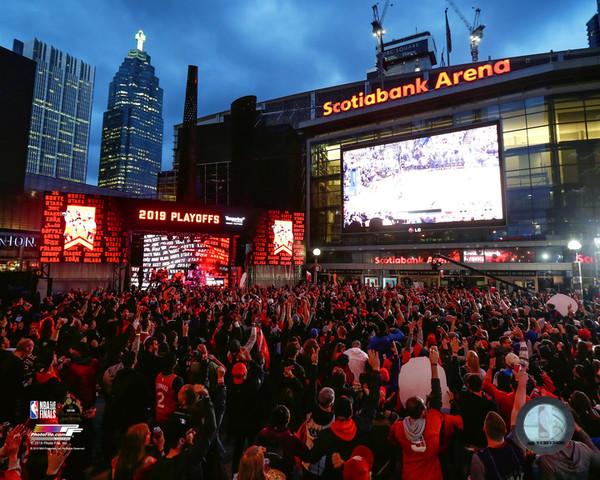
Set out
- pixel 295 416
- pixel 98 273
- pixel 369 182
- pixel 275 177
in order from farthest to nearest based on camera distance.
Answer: pixel 275 177 → pixel 369 182 → pixel 98 273 → pixel 295 416

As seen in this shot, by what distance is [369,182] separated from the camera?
3347cm

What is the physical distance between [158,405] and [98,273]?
24.0m

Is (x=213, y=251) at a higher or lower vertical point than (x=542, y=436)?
higher

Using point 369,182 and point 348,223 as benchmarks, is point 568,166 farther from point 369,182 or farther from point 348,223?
point 348,223

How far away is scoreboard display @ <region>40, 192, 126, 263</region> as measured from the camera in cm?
2252

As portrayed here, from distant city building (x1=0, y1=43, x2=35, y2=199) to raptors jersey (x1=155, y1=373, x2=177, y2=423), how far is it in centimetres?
3389

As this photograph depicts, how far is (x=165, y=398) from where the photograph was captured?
5348mm

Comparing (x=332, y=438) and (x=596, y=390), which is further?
(x=596, y=390)

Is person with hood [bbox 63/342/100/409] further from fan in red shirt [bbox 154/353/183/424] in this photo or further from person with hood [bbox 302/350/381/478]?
person with hood [bbox 302/350/381/478]

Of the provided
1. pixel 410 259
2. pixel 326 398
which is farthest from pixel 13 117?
pixel 326 398

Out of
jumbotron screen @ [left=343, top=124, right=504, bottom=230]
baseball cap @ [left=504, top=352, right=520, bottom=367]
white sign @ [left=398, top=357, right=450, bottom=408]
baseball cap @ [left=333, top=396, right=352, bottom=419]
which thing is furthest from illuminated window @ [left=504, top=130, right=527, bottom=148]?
baseball cap @ [left=333, top=396, right=352, bottom=419]

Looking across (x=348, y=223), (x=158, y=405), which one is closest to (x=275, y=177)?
(x=348, y=223)

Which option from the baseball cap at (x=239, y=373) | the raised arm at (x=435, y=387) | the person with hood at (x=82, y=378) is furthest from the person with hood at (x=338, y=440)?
the person with hood at (x=82, y=378)

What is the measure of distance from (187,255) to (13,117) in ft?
61.5
